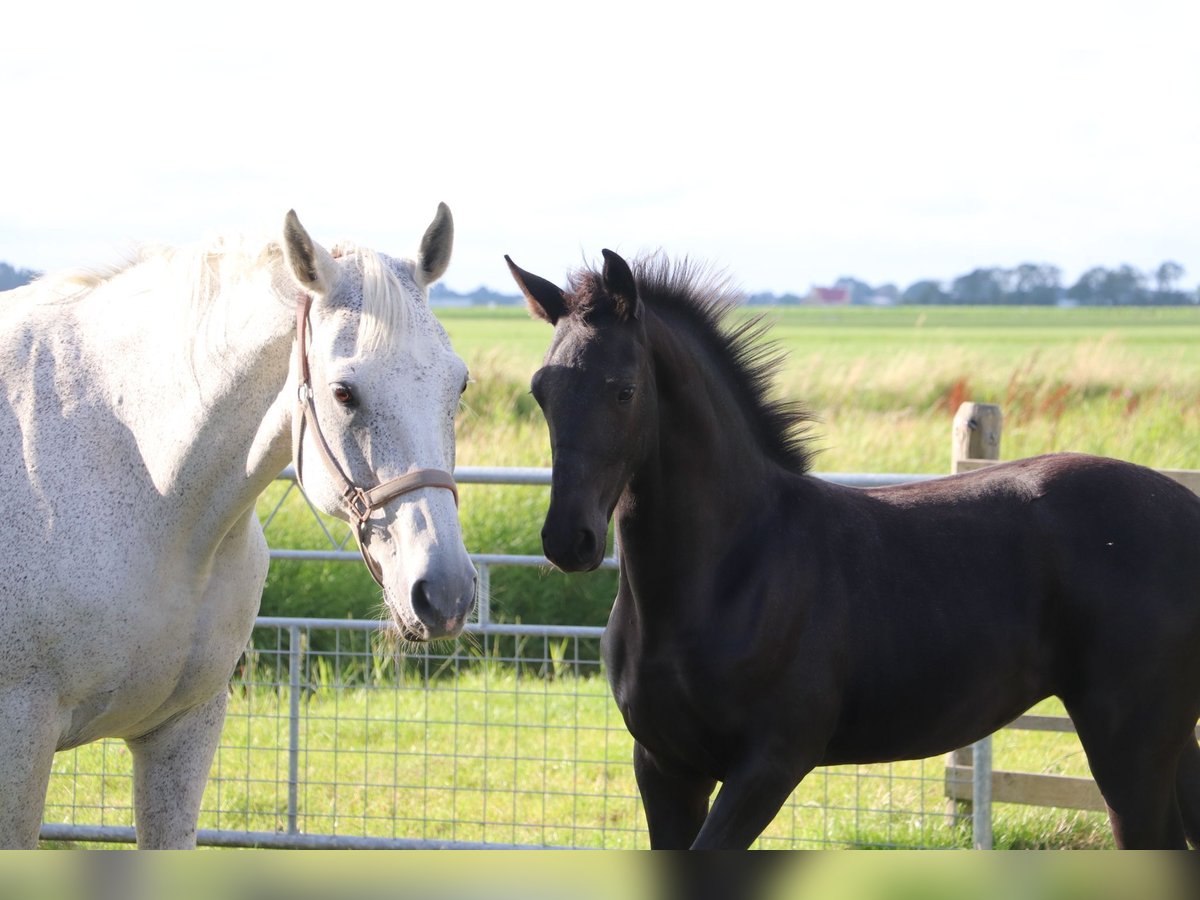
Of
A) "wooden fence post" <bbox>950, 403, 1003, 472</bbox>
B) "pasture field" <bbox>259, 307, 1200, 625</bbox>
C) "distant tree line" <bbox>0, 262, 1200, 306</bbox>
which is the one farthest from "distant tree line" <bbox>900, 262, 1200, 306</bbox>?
"wooden fence post" <bbox>950, 403, 1003, 472</bbox>

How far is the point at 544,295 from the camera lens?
3111 mm

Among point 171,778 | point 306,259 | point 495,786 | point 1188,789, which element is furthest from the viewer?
point 495,786

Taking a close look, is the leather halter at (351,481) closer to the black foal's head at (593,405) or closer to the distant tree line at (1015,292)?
the black foal's head at (593,405)

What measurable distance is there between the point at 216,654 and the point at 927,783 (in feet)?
13.2

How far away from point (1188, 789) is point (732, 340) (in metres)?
1.75

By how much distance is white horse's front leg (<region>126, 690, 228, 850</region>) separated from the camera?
9.68 feet

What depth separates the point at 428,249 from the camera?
9.02 feet

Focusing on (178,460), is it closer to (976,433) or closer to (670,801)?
(670,801)

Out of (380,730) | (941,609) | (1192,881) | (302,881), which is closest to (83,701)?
(941,609)

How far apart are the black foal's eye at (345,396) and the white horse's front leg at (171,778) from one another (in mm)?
1005

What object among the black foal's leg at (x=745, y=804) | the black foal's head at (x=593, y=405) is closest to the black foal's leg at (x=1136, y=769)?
the black foal's leg at (x=745, y=804)

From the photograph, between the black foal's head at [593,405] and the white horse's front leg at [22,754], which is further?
the black foal's head at [593,405]

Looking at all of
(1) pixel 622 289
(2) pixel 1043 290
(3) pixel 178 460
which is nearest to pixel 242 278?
(3) pixel 178 460

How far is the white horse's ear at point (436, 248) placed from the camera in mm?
2730
